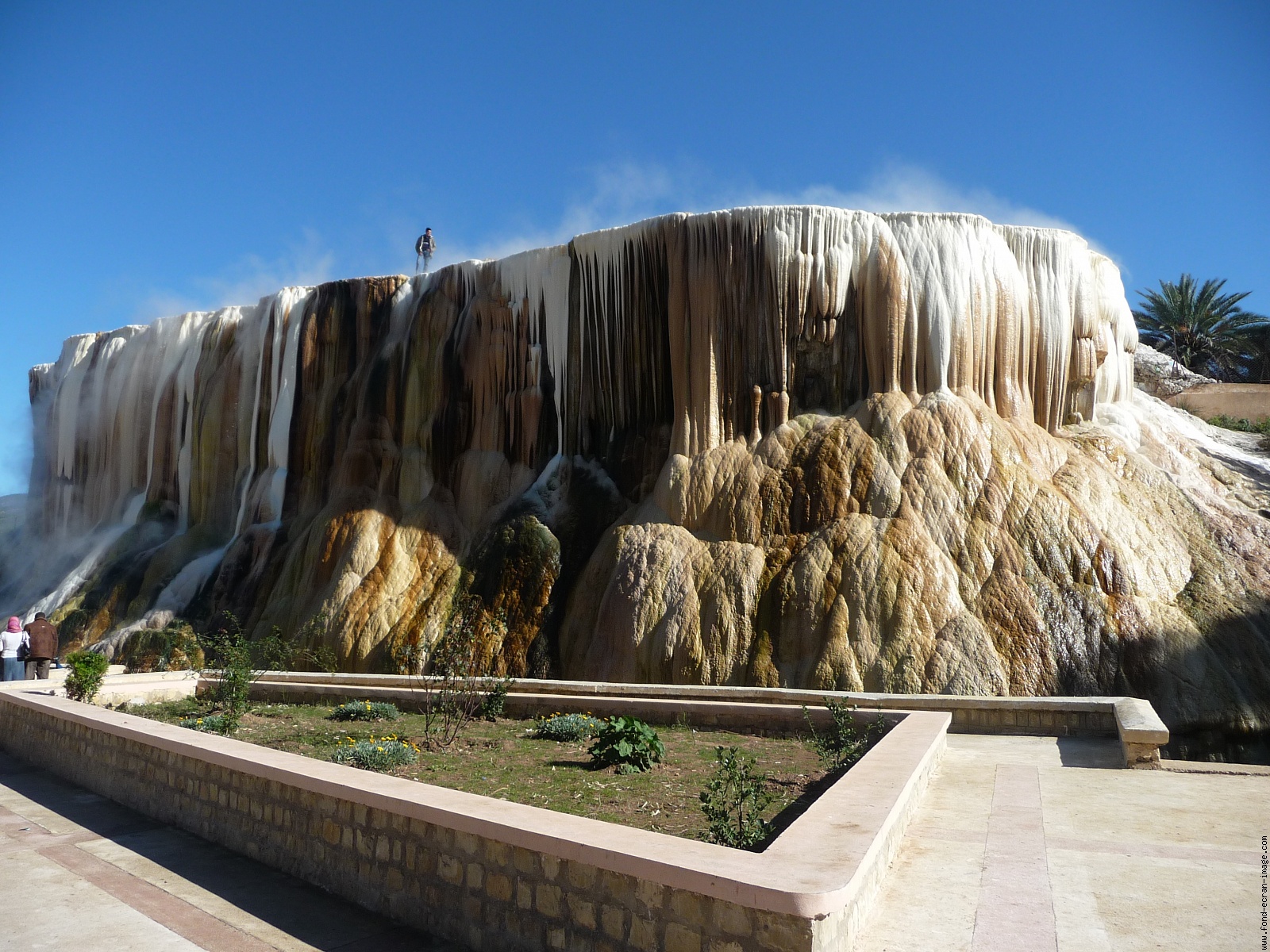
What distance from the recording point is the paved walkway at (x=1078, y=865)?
180 inches

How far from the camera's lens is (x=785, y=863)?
4258mm

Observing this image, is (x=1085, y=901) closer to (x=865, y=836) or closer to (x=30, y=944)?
(x=865, y=836)

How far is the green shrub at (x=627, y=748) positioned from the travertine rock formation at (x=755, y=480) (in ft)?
25.8

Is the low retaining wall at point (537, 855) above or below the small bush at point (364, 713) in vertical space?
above

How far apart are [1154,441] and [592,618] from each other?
13.6 m

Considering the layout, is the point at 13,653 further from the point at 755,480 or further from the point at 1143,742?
the point at 1143,742

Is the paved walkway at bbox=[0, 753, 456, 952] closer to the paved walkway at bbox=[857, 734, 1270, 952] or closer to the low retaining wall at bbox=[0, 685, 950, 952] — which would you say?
the low retaining wall at bbox=[0, 685, 950, 952]

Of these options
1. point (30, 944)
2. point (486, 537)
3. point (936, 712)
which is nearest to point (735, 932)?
point (30, 944)

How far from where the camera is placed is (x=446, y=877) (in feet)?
17.5

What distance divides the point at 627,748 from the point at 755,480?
11487 millimetres

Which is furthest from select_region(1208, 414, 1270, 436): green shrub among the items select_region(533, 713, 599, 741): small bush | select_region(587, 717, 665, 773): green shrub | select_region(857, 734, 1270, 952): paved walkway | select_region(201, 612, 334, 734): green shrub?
select_region(201, 612, 334, 734): green shrub

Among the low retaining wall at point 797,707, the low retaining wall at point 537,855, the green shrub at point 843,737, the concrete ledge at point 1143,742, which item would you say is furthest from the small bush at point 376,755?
the concrete ledge at point 1143,742

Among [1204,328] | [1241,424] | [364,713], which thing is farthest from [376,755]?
[1204,328]

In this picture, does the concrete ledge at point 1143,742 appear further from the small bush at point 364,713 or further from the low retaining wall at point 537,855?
the small bush at point 364,713
